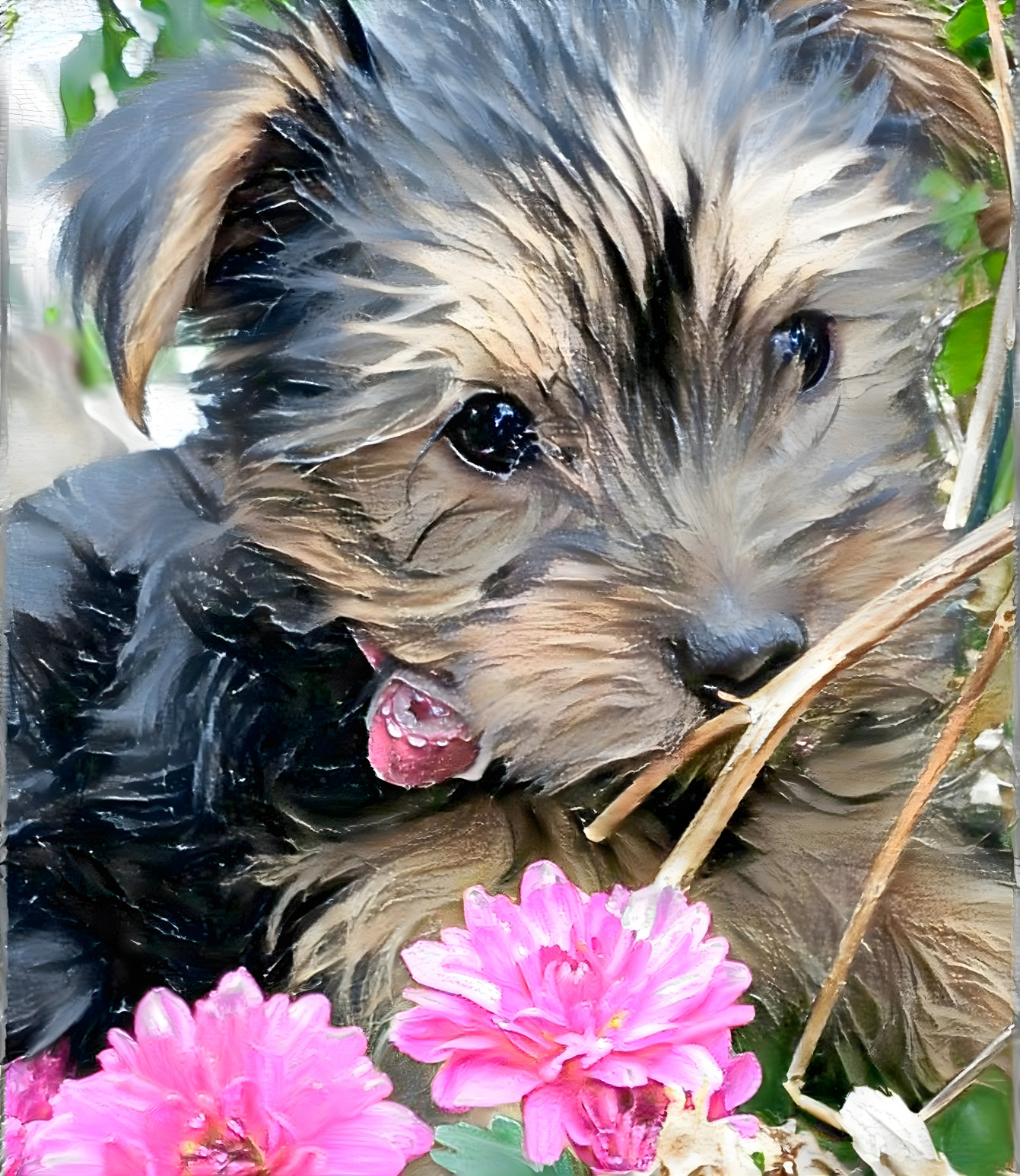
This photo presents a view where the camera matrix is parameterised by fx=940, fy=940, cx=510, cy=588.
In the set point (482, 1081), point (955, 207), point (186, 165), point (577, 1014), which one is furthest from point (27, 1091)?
point (955, 207)

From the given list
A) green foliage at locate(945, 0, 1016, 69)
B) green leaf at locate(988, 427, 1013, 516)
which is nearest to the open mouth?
green leaf at locate(988, 427, 1013, 516)

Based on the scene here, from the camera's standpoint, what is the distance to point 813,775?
39.1 inches

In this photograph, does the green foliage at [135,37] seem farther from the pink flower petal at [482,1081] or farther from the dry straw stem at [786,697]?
the pink flower petal at [482,1081]

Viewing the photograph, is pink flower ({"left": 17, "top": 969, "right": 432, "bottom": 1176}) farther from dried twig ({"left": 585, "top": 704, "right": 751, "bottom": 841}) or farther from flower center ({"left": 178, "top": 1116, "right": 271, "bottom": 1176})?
dried twig ({"left": 585, "top": 704, "right": 751, "bottom": 841})

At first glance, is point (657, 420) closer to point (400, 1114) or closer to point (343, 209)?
point (343, 209)

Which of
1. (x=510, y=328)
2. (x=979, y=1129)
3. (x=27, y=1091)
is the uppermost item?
(x=510, y=328)

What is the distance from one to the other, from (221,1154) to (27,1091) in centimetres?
23

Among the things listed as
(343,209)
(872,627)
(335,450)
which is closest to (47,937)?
(335,450)

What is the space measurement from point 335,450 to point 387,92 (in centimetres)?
36

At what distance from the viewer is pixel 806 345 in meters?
0.98


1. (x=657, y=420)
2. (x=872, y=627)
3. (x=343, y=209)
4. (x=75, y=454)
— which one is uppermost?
(x=343, y=209)

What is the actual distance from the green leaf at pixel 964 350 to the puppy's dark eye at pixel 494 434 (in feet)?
1.49

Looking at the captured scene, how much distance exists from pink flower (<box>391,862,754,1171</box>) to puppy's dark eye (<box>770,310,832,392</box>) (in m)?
0.56

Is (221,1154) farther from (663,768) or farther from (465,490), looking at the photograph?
(465,490)
